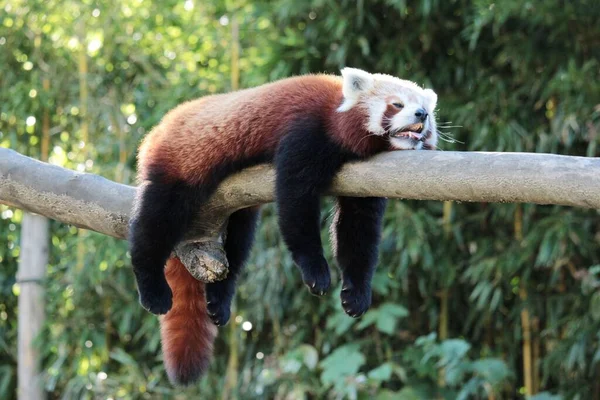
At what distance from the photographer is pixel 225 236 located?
9.57 ft

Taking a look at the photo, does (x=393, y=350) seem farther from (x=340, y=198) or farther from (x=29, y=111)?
(x=29, y=111)

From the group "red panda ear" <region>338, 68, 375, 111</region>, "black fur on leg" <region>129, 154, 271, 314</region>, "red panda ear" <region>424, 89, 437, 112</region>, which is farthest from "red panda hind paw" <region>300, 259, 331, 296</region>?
"red panda ear" <region>424, 89, 437, 112</region>

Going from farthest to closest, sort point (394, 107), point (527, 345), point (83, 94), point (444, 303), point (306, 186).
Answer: point (83, 94)
point (444, 303)
point (527, 345)
point (394, 107)
point (306, 186)

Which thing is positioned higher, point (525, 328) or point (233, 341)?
point (525, 328)

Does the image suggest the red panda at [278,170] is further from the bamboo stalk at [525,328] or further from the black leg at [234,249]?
the bamboo stalk at [525,328]

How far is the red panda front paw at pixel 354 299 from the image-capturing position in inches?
105

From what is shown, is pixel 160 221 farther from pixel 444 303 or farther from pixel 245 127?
pixel 444 303

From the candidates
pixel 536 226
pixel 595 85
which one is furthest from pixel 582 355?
pixel 595 85

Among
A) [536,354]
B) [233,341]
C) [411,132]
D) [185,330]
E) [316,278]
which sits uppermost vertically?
[411,132]

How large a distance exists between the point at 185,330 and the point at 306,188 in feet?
2.00

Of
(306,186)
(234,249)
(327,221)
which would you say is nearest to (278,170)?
(306,186)

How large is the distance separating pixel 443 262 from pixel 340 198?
1547 mm

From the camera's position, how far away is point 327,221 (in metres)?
4.10

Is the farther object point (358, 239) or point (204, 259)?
point (358, 239)
